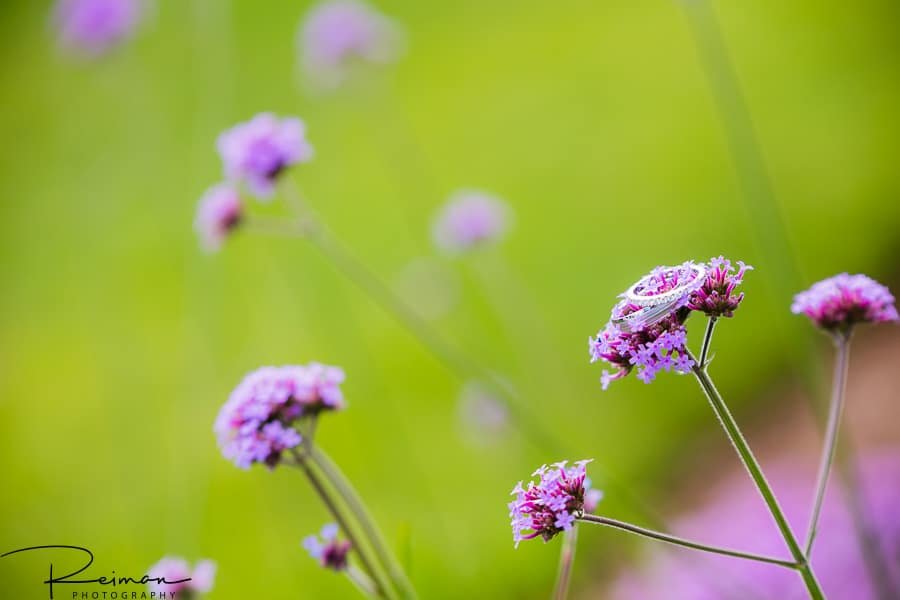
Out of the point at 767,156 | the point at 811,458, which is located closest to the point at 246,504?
the point at 811,458

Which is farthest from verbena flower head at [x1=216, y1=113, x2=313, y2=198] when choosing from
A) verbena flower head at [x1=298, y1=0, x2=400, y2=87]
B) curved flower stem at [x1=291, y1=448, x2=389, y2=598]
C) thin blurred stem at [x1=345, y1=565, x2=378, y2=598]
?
verbena flower head at [x1=298, y1=0, x2=400, y2=87]

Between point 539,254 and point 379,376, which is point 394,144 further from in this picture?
point 379,376

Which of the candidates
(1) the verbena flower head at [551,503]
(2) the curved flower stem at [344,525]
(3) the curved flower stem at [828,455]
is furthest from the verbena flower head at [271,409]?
(3) the curved flower stem at [828,455]

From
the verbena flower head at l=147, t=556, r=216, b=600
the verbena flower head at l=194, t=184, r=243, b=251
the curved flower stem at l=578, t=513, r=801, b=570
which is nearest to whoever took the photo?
the curved flower stem at l=578, t=513, r=801, b=570

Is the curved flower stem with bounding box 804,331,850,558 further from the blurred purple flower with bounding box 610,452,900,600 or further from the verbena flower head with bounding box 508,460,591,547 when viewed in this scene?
the blurred purple flower with bounding box 610,452,900,600

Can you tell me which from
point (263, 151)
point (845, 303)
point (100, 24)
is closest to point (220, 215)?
point (263, 151)

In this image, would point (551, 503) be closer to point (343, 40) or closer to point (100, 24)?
point (343, 40)
